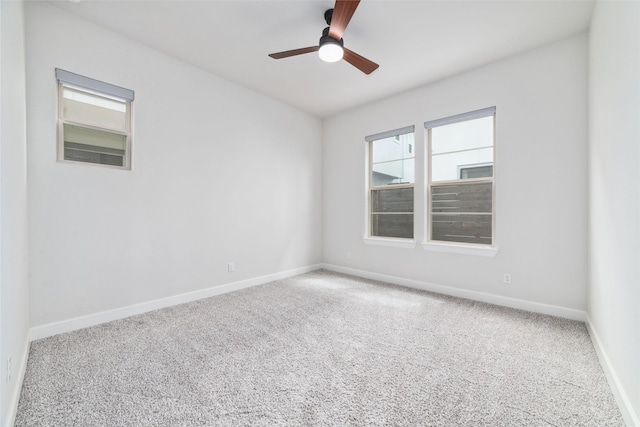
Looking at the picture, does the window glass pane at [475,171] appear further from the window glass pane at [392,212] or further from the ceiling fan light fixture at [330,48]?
the ceiling fan light fixture at [330,48]

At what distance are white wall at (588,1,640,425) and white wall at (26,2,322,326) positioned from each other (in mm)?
3600

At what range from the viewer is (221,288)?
3539 millimetres

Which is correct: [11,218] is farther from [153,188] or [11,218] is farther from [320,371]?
[320,371]

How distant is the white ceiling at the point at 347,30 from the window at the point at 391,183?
967 millimetres

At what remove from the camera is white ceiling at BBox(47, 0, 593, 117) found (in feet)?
7.61

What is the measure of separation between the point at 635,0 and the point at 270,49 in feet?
9.01

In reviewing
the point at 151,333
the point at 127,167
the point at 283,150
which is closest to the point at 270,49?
the point at 283,150

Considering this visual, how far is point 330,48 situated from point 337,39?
0.09 meters

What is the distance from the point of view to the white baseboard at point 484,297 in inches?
107

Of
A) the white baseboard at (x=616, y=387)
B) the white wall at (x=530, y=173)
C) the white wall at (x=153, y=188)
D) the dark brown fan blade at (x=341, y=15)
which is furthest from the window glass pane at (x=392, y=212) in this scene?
the dark brown fan blade at (x=341, y=15)

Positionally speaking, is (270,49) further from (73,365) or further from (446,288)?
(446,288)

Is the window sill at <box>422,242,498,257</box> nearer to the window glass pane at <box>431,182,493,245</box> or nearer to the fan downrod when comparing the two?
the window glass pane at <box>431,182,493,245</box>

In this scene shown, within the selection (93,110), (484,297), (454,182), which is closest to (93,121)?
(93,110)

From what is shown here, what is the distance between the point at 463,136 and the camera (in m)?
3.50
